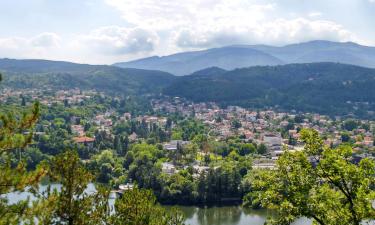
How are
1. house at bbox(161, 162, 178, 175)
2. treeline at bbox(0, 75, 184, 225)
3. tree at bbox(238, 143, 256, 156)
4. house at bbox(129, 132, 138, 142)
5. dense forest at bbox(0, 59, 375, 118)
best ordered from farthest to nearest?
dense forest at bbox(0, 59, 375, 118)
house at bbox(129, 132, 138, 142)
tree at bbox(238, 143, 256, 156)
house at bbox(161, 162, 178, 175)
treeline at bbox(0, 75, 184, 225)

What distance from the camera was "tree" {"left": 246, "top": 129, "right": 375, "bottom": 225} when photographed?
7547mm

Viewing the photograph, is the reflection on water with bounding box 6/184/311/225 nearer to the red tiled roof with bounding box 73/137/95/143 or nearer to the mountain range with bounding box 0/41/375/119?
the red tiled roof with bounding box 73/137/95/143

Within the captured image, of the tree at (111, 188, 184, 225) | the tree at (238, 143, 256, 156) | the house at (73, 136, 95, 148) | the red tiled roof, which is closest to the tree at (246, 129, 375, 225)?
the tree at (111, 188, 184, 225)

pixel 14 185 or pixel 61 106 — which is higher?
pixel 14 185

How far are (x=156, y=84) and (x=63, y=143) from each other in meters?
115

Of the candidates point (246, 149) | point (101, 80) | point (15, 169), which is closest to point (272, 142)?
point (246, 149)

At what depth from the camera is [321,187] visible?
7.83m

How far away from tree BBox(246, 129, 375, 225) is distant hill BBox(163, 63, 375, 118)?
336ft

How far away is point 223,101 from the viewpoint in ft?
419

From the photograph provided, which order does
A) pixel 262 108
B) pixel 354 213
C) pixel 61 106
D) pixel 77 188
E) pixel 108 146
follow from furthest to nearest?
pixel 262 108
pixel 61 106
pixel 108 146
pixel 77 188
pixel 354 213

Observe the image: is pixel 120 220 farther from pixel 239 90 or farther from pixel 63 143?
pixel 239 90

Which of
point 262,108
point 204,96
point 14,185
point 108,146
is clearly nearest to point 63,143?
point 108,146

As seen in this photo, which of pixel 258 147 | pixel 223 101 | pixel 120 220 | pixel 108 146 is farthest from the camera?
pixel 223 101


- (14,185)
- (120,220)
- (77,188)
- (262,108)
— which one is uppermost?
(14,185)
